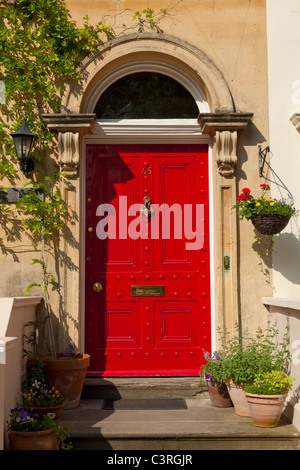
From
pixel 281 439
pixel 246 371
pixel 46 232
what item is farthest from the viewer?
pixel 46 232

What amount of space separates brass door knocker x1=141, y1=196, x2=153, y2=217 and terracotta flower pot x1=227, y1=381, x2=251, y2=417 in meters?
1.93

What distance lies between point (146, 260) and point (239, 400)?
1.71m

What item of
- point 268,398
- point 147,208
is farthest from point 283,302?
point 147,208

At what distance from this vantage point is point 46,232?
Result: 563cm

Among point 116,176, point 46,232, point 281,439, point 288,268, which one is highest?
point 116,176

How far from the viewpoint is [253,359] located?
4949mm

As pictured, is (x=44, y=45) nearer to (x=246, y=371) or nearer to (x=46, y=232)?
(x=46, y=232)

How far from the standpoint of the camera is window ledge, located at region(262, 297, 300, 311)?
469 centimetres

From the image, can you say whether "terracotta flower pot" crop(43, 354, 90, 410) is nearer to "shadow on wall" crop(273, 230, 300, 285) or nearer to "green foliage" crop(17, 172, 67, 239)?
"green foliage" crop(17, 172, 67, 239)

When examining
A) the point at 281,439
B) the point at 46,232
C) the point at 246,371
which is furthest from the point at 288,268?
the point at 46,232

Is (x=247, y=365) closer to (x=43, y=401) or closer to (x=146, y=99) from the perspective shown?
(x=43, y=401)

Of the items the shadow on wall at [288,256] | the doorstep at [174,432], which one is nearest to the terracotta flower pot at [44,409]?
the doorstep at [174,432]

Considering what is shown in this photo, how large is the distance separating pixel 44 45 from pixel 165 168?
175cm

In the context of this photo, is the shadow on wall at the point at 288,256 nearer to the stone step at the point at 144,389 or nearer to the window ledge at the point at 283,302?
the window ledge at the point at 283,302
